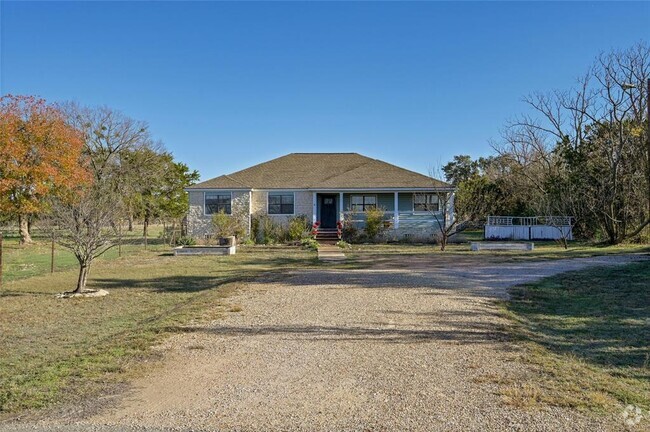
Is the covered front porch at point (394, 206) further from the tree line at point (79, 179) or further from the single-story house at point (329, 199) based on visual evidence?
the tree line at point (79, 179)

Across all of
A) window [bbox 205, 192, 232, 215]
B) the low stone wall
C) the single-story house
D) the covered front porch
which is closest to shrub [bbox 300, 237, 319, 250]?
the covered front porch

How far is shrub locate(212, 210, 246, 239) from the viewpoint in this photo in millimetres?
26125

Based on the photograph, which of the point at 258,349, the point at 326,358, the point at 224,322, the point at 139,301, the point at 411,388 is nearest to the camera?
the point at 411,388

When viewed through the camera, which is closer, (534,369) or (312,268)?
(534,369)

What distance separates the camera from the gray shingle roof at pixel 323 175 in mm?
28672

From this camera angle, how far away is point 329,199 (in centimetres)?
3009

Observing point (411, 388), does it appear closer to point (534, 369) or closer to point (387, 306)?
point (534, 369)

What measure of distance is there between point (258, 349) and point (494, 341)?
9.97ft

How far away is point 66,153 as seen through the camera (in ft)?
84.3

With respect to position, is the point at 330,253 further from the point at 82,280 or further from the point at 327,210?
the point at 82,280

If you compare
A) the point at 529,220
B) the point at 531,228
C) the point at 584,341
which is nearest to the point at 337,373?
the point at 584,341

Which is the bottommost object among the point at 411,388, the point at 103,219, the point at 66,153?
the point at 411,388

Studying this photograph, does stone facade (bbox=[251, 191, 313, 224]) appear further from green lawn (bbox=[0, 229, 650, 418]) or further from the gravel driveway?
the gravel driveway

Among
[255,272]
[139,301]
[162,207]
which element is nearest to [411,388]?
[139,301]
